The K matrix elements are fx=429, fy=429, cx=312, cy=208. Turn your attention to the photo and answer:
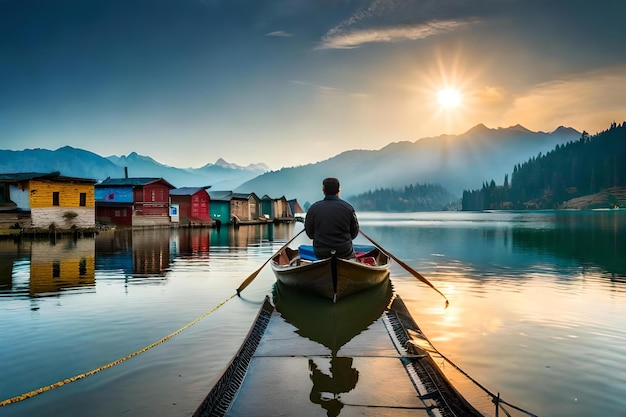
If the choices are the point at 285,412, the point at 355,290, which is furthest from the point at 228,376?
the point at 355,290

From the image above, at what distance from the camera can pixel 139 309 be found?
12.7 meters

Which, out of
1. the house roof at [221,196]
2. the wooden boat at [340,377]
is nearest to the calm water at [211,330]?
the wooden boat at [340,377]

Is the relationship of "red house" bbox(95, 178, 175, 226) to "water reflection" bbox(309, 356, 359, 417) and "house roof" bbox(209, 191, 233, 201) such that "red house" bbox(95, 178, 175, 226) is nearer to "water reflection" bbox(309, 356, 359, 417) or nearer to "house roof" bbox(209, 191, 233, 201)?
"house roof" bbox(209, 191, 233, 201)

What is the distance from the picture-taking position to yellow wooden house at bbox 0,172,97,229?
42531 mm

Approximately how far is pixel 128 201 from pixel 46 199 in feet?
46.6

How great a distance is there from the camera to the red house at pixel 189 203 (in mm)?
66625

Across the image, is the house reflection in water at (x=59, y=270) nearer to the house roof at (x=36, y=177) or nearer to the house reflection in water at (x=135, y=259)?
the house reflection in water at (x=135, y=259)

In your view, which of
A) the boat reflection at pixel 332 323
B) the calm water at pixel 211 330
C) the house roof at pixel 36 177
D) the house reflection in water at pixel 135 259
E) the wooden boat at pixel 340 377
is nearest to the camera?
the wooden boat at pixel 340 377

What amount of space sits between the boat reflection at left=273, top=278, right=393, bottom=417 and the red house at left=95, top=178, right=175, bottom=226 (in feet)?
151

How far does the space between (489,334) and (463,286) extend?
7.29m

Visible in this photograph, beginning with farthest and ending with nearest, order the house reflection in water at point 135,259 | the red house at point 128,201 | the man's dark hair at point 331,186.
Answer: the red house at point 128,201 → the house reflection in water at point 135,259 → the man's dark hair at point 331,186

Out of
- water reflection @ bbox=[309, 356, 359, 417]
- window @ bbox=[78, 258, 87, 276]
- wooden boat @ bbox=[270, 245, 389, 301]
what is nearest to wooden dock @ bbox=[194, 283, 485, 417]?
water reflection @ bbox=[309, 356, 359, 417]

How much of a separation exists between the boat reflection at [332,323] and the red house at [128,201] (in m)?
46.0

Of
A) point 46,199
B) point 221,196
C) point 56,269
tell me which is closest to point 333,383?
point 56,269
